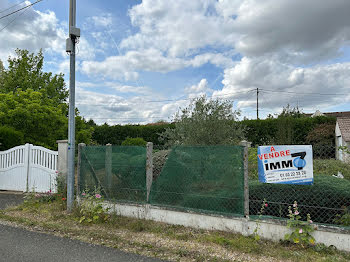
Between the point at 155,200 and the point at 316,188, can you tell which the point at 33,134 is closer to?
the point at 155,200

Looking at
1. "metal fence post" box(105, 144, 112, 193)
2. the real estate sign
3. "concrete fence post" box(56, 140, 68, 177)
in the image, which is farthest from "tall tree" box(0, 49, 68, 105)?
the real estate sign

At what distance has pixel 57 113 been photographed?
1217 centimetres

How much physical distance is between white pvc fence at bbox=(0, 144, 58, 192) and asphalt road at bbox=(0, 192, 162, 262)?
9.92ft

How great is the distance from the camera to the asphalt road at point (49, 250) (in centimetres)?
371

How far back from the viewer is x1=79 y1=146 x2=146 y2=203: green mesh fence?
5.39 m

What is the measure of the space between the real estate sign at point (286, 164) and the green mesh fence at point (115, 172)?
2372mm

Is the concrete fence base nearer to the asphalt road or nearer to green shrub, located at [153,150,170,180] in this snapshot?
green shrub, located at [153,150,170,180]

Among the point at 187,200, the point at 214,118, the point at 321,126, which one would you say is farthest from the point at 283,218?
the point at 321,126

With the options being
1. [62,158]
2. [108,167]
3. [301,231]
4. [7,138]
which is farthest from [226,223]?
[7,138]

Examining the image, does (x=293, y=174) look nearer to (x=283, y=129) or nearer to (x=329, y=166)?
(x=329, y=166)

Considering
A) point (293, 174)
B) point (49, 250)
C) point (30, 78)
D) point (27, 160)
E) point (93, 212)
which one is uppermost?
point (30, 78)

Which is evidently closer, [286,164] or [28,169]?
[286,164]

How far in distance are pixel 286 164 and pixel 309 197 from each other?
637mm

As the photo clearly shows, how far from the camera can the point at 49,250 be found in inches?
158
